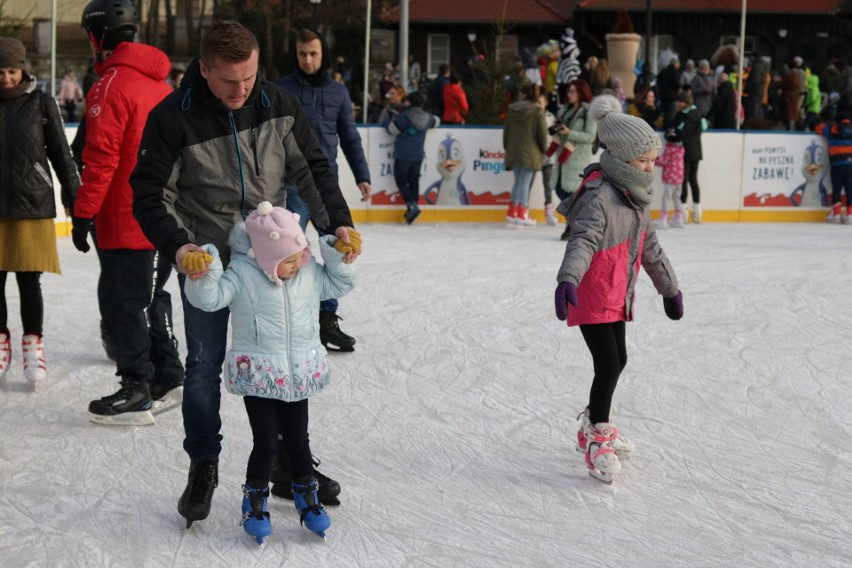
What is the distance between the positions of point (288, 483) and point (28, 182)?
6.40ft

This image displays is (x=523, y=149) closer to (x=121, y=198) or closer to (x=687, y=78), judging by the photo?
(x=687, y=78)

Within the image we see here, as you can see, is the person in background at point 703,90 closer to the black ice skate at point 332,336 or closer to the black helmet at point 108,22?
the black ice skate at point 332,336

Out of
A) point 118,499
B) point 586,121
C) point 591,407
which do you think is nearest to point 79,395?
point 118,499

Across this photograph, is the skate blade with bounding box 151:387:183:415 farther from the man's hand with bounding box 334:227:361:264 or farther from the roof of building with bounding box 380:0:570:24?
the roof of building with bounding box 380:0:570:24

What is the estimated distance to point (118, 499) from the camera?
372 cm

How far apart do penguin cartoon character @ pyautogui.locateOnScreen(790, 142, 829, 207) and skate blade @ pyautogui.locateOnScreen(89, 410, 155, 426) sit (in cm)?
971

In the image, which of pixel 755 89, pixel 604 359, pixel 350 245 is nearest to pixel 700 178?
pixel 755 89

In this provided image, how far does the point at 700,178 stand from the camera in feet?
41.6

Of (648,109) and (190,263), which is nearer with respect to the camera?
(190,263)

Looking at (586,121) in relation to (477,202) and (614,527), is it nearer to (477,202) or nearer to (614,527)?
(477,202)

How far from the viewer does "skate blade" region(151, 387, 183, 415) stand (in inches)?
183

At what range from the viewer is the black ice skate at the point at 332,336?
19.1ft

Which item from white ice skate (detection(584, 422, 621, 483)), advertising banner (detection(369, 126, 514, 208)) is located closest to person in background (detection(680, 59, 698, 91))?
advertising banner (detection(369, 126, 514, 208))

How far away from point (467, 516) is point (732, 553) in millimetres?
744
